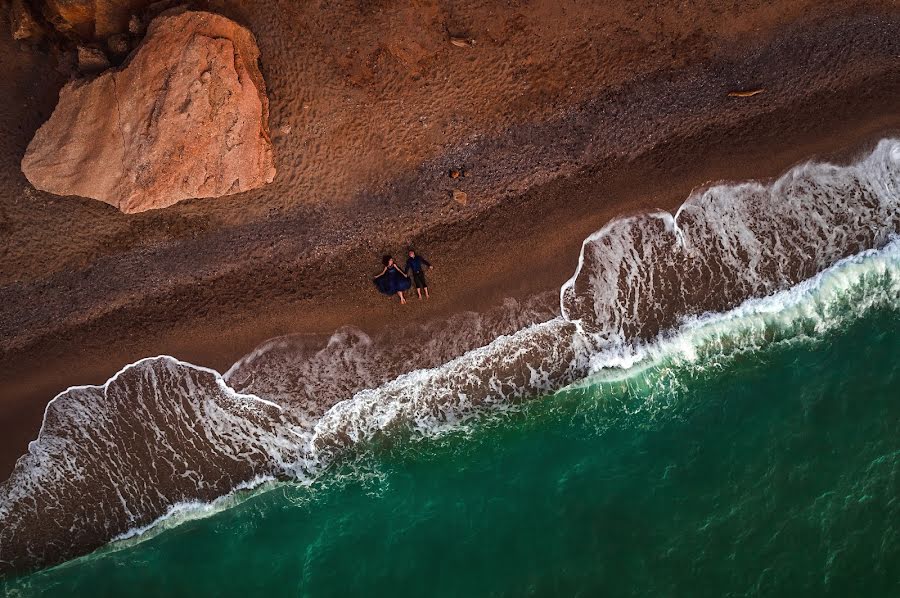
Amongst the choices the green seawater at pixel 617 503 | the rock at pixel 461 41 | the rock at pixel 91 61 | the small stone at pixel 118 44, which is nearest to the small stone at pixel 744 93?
the green seawater at pixel 617 503

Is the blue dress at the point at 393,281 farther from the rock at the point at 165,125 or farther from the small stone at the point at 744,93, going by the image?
the small stone at the point at 744,93

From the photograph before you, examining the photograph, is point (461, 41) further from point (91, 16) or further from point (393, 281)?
point (91, 16)

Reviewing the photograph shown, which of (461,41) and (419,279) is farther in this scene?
(419,279)

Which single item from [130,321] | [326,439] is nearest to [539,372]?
[326,439]

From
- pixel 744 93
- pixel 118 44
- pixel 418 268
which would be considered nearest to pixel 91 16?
pixel 118 44

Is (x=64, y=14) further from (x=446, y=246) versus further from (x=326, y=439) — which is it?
(x=326, y=439)
